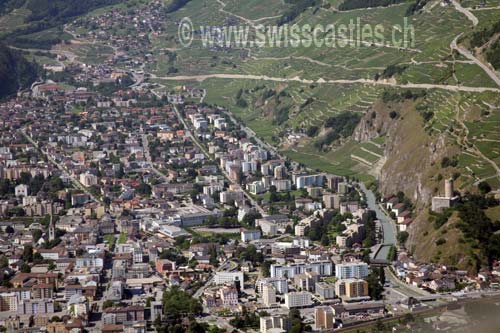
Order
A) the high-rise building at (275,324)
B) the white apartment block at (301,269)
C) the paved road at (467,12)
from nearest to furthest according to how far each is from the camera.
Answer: the high-rise building at (275,324) → the white apartment block at (301,269) → the paved road at (467,12)

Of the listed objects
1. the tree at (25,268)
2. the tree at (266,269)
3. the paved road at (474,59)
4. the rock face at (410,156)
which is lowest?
the tree at (25,268)

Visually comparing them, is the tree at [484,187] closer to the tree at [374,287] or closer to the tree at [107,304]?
the tree at [374,287]

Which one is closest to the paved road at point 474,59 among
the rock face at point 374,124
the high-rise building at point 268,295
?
the rock face at point 374,124

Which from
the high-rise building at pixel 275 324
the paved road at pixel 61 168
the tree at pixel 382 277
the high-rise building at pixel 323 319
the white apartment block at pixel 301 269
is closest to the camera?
the high-rise building at pixel 275 324

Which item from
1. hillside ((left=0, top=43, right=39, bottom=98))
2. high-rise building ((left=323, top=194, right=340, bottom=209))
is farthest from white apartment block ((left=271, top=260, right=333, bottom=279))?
hillside ((left=0, top=43, right=39, bottom=98))

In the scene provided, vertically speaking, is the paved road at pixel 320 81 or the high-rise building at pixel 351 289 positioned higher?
the paved road at pixel 320 81

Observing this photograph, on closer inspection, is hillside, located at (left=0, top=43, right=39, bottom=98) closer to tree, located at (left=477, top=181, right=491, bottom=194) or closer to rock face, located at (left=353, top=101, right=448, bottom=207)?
rock face, located at (left=353, top=101, right=448, bottom=207)

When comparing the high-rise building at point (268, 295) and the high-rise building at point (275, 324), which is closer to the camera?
the high-rise building at point (275, 324)
